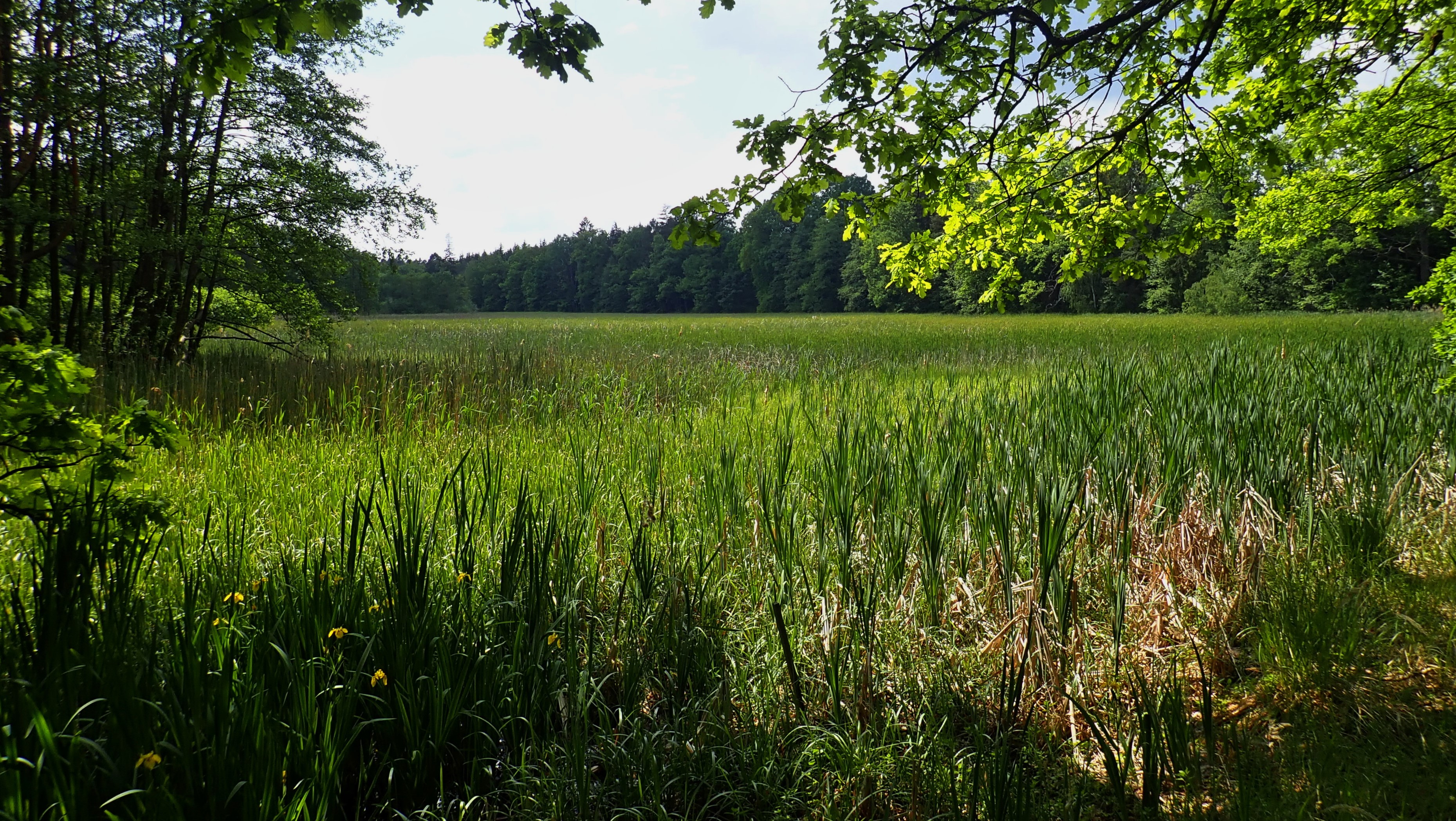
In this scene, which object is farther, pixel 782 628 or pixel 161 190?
pixel 161 190

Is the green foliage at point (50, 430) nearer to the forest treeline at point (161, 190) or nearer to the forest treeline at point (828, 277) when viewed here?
the forest treeline at point (828, 277)

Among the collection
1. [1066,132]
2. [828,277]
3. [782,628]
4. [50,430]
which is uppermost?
[828,277]

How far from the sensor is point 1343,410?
4.36 metres

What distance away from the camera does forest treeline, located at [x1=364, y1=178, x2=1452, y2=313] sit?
37.0m

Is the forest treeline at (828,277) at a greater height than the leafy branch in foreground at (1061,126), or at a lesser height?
greater

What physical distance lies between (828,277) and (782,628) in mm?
71421

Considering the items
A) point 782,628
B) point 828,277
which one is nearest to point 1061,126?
point 782,628

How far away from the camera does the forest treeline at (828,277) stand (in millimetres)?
37000

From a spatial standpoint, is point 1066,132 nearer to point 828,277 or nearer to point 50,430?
point 50,430

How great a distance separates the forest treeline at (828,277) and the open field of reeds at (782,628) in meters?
1.89

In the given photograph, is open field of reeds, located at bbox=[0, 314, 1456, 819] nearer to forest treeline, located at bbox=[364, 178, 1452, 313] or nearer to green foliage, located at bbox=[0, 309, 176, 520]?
green foliage, located at bbox=[0, 309, 176, 520]

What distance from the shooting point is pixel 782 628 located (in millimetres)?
1847

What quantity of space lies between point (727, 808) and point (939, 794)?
0.57m

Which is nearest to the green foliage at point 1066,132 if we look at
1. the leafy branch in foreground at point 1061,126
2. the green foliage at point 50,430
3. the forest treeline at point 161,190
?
the leafy branch in foreground at point 1061,126
